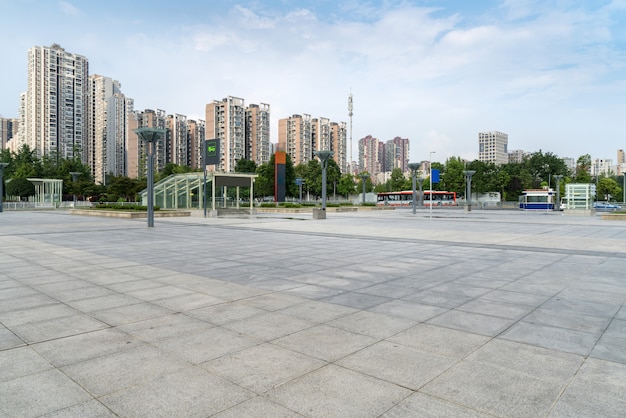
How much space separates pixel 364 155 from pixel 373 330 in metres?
198

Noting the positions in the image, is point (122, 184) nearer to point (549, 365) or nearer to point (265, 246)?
point (265, 246)

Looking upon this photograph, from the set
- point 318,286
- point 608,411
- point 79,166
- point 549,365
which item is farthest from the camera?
point 79,166

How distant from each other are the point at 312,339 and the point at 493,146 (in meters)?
170

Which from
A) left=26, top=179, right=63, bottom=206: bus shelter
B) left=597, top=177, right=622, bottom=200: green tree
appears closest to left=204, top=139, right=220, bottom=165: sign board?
left=26, top=179, right=63, bottom=206: bus shelter

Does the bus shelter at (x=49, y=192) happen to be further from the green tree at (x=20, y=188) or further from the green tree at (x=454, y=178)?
the green tree at (x=454, y=178)

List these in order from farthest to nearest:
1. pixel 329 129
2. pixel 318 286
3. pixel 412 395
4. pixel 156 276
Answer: pixel 329 129, pixel 156 276, pixel 318 286, pixel 412 395

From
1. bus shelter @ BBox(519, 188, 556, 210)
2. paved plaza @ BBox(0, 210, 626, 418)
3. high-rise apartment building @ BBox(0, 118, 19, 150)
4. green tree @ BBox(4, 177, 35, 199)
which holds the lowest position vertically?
paved plaza @ BBox(0, 210, 626, 418)

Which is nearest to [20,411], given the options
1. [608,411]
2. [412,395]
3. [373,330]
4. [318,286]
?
[412,395]

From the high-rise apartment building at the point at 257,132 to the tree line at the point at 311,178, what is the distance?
3093cm

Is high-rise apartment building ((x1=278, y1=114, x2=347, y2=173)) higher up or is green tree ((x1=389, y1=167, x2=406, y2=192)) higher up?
high-rise apartment building ((x1=278, y1=114, x2=347, y2=173))

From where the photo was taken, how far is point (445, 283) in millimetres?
7488

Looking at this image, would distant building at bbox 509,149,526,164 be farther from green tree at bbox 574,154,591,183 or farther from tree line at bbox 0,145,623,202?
green tree at bbox 574,154,591,183

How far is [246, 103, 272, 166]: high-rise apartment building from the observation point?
120 meters

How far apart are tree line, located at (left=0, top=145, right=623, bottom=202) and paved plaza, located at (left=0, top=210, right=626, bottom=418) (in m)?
65.4
